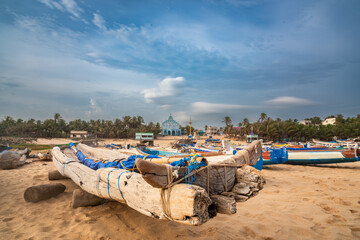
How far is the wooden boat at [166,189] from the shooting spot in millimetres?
1946

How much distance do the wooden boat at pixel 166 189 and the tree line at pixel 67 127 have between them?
48.3m

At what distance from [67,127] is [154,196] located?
56.0 meters

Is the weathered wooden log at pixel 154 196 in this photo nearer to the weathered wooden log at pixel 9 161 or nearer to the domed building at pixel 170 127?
the weathered wooden log at pixel 9 161

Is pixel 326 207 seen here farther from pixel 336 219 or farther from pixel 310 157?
pixel 310 157

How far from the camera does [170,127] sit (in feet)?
217

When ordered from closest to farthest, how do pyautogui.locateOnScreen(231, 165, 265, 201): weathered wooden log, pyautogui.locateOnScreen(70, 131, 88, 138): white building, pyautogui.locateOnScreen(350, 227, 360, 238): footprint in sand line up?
pyautogui.locateOnScreen(231, 165, 265, 201): weathered wooden log < pyautogui.locateOnScreen(350, 227, 360, 238): footprint in sand < pyautogui.locateOnScreen(70, 131, 88, 138): white building

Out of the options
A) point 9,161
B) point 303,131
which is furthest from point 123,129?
point 303,131

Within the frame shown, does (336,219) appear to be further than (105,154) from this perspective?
No

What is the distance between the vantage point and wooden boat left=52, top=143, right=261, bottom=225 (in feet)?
6.39

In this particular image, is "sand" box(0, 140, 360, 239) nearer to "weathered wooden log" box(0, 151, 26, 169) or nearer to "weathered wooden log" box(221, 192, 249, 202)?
"weathered wooden log" box(221, 192, 249, 202)

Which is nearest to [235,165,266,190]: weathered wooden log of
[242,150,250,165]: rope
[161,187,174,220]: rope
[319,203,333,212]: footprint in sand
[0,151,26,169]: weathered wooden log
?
[242,150,250,165]: rope

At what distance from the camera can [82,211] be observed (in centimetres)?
391

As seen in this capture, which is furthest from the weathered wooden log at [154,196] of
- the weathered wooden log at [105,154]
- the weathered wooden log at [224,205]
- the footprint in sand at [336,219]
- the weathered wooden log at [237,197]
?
the footprint in sand at [336,219]

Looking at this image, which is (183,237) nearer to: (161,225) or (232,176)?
(161,225)
